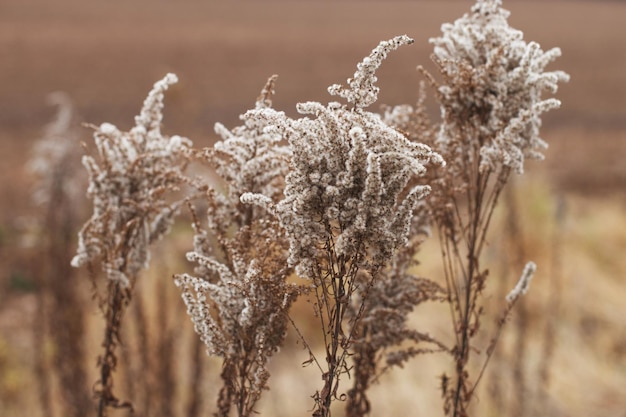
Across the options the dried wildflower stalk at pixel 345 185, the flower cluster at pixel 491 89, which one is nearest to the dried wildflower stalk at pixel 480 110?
the flower cluster at pixel 491 89

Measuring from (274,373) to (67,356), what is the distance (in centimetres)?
224

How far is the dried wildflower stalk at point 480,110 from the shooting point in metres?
2.32

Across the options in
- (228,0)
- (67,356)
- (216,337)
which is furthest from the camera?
(228,0)

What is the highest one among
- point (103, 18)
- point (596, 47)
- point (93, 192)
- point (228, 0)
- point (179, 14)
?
point (228, 0)

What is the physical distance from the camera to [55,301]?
4746 mm

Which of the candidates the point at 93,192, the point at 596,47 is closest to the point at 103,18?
the point at 596,47

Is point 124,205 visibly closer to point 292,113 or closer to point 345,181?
point 345,181

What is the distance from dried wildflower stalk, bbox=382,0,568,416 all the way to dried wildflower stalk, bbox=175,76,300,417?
0.64 meters

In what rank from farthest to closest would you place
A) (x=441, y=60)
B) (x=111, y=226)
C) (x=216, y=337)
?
(x=111, y=226) < (x=441, y=60) < (x=216, y=337)

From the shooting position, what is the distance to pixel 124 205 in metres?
2.52

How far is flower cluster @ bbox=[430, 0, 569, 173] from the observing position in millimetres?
2312

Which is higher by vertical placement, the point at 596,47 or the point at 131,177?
the point at 596,47

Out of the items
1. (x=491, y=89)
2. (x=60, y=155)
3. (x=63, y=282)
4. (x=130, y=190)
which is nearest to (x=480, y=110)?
(x=491, y=89)

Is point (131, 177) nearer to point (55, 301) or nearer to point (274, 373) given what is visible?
point (55, 301)
